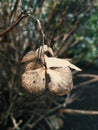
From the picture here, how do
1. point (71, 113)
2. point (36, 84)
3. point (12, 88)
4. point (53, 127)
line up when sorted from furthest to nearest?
point (71, 113), point (53, 127), point (12, 88), point (36, 84)

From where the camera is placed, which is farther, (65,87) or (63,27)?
(63,27)

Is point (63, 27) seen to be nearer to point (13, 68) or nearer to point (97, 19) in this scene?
point (97, 19)

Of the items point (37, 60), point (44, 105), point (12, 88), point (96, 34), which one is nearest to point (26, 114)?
point (44, 105)

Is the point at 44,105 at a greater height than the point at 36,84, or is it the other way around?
the point at 36,84

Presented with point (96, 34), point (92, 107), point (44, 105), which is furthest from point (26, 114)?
point (96, 34)

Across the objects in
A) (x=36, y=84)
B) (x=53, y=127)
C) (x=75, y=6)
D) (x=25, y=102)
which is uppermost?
(x=75, y=6)

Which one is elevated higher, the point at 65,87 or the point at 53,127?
the point at 65,87

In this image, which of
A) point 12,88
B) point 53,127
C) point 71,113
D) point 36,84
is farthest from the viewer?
point 71,113

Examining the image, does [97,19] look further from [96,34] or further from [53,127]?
[53,127]

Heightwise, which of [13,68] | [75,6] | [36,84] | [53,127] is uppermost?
[75,6]
